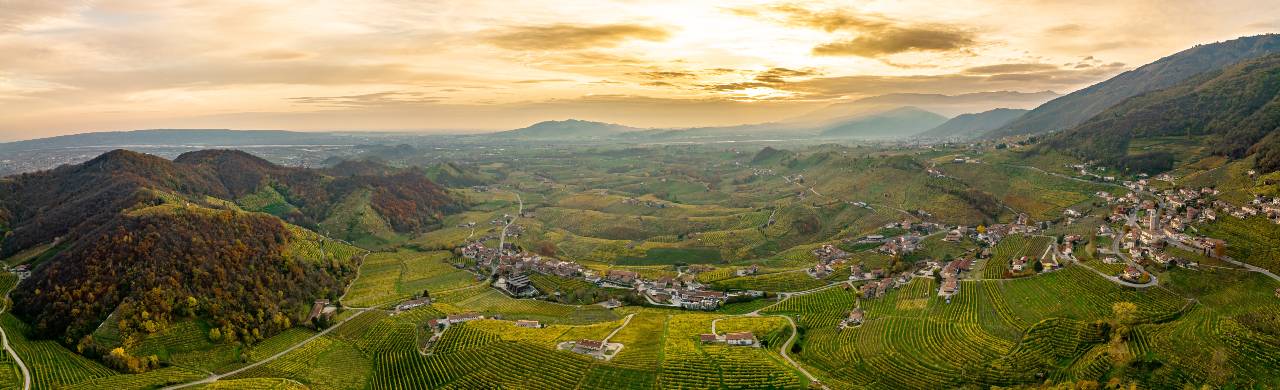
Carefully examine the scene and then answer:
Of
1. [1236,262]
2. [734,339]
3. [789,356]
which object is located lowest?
[789,356]

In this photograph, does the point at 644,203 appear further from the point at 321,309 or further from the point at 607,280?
the point at 321,309

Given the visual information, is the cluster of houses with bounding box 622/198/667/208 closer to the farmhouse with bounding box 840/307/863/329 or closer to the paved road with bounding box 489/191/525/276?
the paved road with bounding box 489/191/525/276

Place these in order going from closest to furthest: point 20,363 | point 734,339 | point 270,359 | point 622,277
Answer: point 20,363
point 734,339
point 270,359
point 622,277

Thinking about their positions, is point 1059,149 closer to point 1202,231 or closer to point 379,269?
point 1202,231

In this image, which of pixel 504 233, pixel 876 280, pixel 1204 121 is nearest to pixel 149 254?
pixel 504 233

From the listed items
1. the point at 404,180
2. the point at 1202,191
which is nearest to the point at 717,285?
the point at 1202,191

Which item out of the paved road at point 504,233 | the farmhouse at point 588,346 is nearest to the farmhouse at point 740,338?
the farmhouse at point 588,346

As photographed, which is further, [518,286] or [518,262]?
[518,262]
